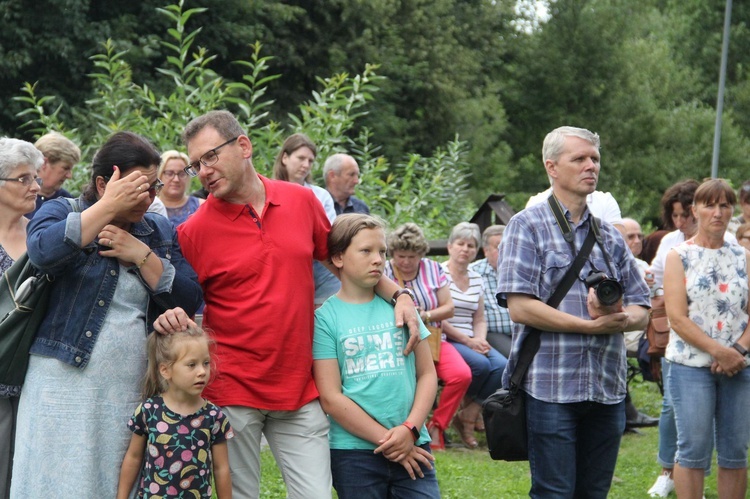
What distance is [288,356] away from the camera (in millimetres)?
4422

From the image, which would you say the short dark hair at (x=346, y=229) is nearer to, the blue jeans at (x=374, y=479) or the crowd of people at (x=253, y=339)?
the crowd of people at (x=253, y=339)

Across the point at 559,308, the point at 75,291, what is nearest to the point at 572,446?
the point at 559,308

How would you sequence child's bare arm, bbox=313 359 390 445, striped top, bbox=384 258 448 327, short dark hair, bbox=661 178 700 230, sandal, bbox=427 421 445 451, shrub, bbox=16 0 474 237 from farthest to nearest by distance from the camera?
shrub, bbox=16 0 474 237 → sandal, bbox=427 421 445 451 → striped top, bbox=384 258 448 327 → short dark hair, bbox=661 178 700 230 → child's bare arm, bbox=313 359 390 445

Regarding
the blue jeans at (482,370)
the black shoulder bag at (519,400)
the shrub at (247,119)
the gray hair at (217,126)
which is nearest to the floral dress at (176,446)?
the gray hair at (217,126)

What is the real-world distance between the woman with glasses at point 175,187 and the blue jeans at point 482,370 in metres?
2.95

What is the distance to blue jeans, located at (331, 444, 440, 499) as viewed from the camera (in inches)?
176

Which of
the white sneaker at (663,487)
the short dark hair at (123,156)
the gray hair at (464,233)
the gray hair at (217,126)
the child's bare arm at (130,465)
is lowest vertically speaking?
the white sneaker at (663,487)

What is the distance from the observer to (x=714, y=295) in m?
6.24

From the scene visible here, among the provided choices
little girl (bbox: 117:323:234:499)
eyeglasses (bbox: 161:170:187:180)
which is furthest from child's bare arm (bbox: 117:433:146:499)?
eyeglasses (bbox: 161:170:187:180)

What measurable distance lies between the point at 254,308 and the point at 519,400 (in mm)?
1335

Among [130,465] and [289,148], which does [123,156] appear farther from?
[289,148]

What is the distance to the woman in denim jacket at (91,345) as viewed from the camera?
402 centimetres

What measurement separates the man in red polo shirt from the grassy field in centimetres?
261

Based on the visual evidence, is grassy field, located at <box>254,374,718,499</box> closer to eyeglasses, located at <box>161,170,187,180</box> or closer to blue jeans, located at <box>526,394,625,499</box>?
eyeglasses, located at <box>161,170,187,180</box>
